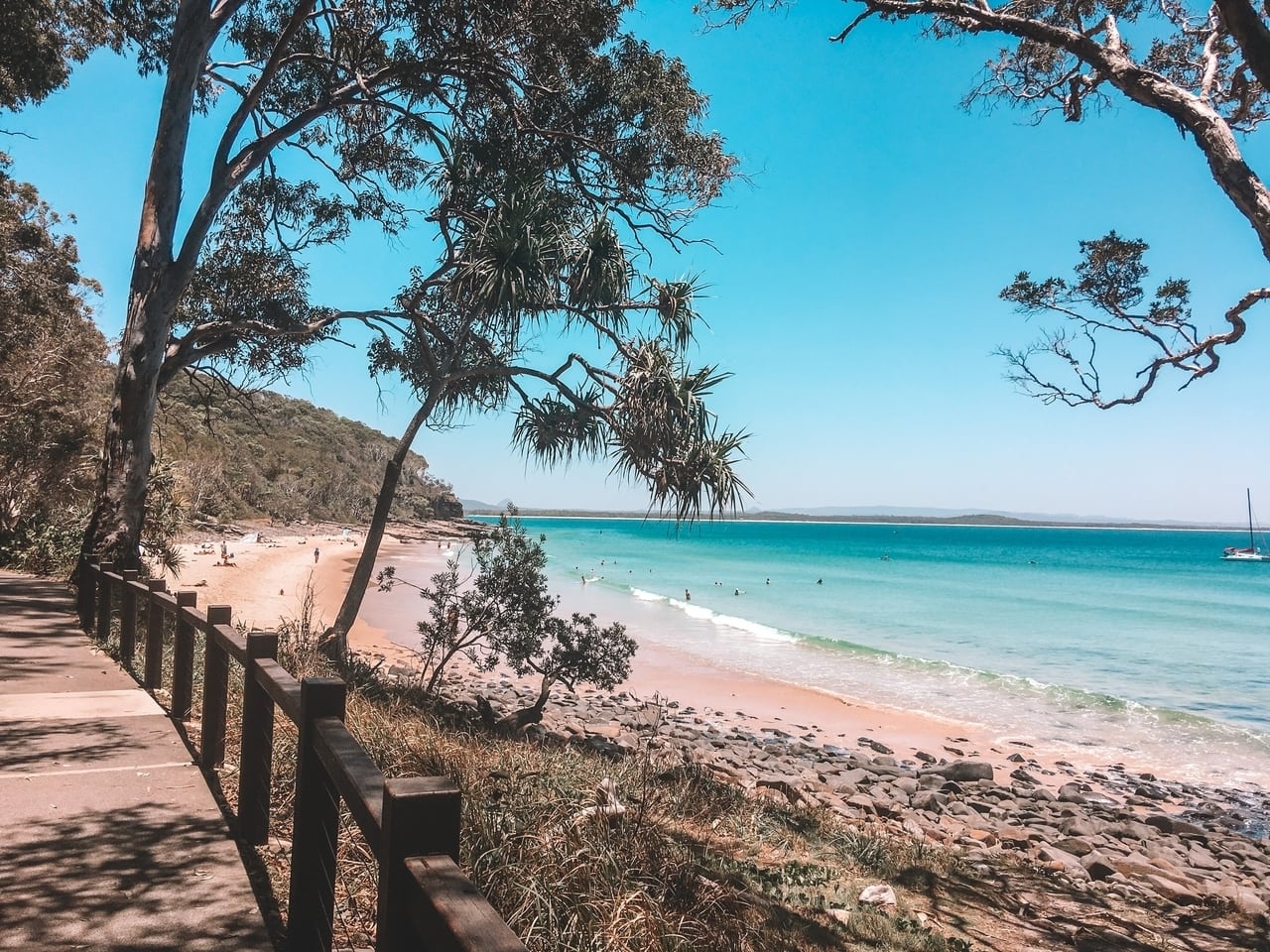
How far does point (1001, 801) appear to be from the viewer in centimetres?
1101

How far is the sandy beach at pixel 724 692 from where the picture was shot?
14.3 meters

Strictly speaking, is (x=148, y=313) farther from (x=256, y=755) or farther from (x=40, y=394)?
(x=40, y=394)

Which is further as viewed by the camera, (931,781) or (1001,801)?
(931,781)

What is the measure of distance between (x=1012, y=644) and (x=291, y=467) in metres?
57.6

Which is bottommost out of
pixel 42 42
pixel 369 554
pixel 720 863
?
pixel 720 863

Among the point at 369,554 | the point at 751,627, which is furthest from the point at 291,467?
the point at 369,554

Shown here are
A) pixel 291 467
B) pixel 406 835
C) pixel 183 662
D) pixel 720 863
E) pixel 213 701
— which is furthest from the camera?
pixel 291 467

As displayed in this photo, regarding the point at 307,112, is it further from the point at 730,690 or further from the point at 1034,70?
the point at 730,690

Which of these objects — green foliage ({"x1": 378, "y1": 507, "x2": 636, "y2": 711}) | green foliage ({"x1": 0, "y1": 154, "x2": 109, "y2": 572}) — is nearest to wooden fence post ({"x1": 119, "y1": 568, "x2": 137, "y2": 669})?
green foliage ({"x1": 378, "y1": 507, "x2": 636, "y2": 711})

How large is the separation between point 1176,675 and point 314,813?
25.3 metres

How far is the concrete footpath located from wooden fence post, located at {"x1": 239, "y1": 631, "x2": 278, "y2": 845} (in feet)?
0.43

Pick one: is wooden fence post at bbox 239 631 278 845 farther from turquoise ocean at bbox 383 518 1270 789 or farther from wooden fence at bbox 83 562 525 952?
turquoise ocean at bbox 383 518 1270 789

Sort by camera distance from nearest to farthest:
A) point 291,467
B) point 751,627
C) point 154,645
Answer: point 154,645 < point 751,627 < point 291,467

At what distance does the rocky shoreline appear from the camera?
27.5 feet
